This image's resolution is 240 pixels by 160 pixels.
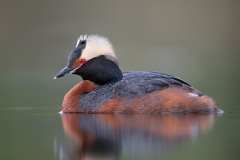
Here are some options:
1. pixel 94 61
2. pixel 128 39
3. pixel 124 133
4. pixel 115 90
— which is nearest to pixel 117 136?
pixel 124 133

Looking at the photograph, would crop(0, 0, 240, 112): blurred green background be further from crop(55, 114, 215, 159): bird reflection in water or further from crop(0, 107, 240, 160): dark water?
crop(55, 114, 215, 159): bird reflection in water

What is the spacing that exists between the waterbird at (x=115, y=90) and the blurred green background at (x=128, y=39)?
8.29 feet

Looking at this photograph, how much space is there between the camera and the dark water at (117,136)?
9.45 m

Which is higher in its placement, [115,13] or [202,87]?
[115,13]

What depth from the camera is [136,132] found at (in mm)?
11117

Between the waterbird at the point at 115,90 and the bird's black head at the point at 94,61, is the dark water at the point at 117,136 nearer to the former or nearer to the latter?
the waterbird at the point at 115,90

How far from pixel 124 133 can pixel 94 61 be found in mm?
3451

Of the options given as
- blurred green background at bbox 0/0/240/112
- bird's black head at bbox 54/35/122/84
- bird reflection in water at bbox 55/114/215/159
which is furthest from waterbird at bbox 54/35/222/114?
blurred green background at bbox 0/0/240/112

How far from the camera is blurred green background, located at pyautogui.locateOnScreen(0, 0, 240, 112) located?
20.3 metres

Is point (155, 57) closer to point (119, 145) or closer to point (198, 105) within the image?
point (198, 105)

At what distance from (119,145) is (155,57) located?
644 inches

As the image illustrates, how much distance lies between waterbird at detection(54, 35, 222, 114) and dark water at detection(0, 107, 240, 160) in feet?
1.03

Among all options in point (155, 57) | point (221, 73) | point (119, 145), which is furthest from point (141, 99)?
point (155, 57)

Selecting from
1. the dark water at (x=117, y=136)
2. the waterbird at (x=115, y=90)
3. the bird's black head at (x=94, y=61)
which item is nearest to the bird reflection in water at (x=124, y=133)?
the dark water at (x=117, y=136)
